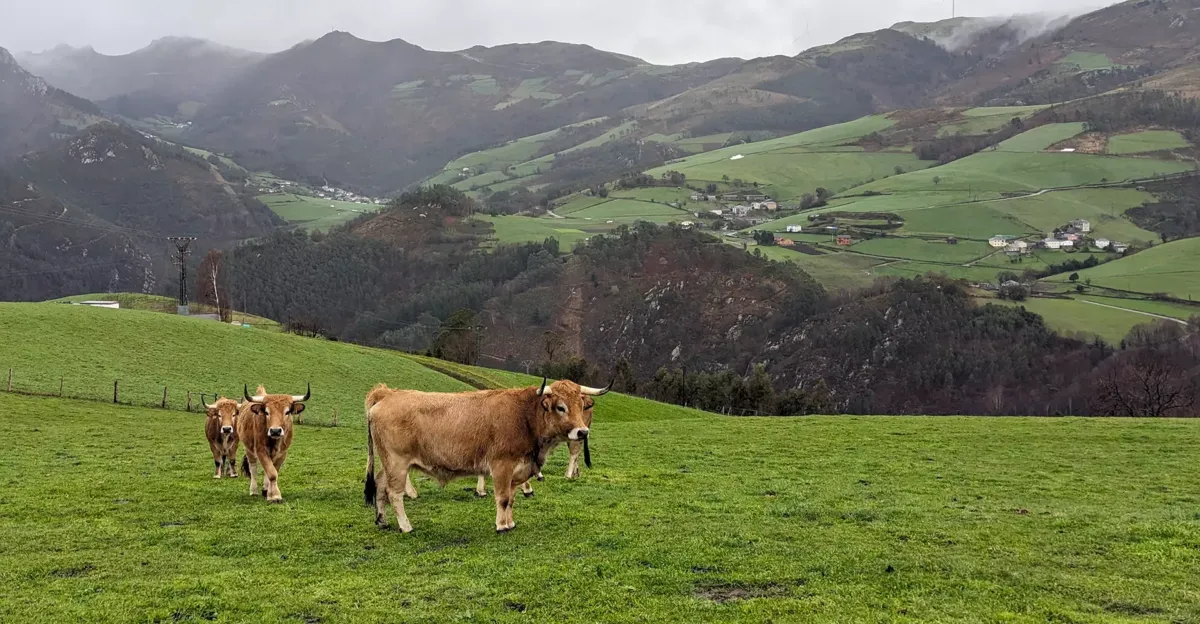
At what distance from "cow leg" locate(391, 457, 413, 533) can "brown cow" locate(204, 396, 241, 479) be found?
711 cm

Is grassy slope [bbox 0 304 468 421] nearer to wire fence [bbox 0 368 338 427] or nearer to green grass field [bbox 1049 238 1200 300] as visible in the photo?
wire fence [bbox 0 368 338 427]

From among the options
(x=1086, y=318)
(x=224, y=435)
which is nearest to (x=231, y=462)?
(x=224, y=435)

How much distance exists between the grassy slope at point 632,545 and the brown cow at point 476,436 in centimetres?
92

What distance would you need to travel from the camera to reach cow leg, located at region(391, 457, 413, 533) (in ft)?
44.9

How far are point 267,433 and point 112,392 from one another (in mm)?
29757

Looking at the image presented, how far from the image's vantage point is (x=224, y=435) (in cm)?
1936

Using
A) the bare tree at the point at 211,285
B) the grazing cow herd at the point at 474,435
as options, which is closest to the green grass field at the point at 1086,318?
the bare tree at the point at 211,285

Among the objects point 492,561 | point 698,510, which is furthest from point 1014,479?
point 492,561

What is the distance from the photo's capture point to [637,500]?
16891 mm

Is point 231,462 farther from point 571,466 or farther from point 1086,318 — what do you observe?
point 1086,318

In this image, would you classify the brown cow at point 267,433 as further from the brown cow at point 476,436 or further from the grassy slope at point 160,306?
the grassy slope at point 160,306

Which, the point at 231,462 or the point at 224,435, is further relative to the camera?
the point at 231,462

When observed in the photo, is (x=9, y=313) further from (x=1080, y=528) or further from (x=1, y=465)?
(x=1080, y=528)

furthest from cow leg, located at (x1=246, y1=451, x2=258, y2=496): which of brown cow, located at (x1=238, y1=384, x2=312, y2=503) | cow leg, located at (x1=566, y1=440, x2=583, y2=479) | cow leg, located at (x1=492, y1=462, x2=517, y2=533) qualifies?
cow leg, located at (x1=566, y1=440, x2=583, y2=479)
